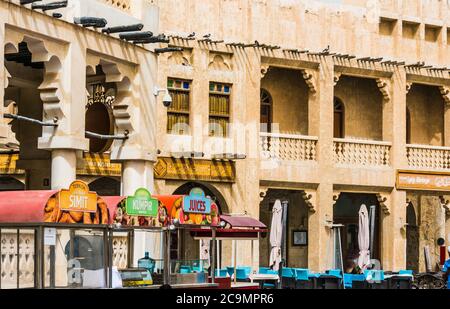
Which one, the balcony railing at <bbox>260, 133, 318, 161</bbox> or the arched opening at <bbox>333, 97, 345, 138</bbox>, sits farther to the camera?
the arched opening at <bbox>333, 97, 345, 138</bbox>

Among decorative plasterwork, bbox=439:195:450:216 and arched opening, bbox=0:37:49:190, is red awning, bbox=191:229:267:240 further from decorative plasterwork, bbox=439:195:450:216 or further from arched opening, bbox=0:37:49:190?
decorative plasterwork, bbox=439:195:450:216

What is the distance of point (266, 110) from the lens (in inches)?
1332

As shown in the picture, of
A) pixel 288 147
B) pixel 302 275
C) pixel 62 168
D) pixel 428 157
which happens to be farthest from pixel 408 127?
pixel 62 168

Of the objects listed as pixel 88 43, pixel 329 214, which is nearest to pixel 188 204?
pixel 88 43

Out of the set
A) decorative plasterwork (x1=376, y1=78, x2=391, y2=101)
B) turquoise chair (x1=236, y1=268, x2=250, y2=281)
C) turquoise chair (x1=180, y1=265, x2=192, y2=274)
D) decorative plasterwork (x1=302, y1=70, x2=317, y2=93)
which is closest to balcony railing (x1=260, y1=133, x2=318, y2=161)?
decorative plasterwork (x1=302, y1=70, x2=317, y2=93)

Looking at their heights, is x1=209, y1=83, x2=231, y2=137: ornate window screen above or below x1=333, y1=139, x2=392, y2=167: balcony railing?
above

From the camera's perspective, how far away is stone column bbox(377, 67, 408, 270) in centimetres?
3356

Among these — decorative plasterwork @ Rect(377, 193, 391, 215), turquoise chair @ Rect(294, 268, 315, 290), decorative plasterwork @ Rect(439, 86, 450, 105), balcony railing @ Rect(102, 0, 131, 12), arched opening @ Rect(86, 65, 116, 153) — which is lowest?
turquoise chair @ Rect(294, 268, 315, 290)

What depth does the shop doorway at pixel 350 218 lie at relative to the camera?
36438 mm

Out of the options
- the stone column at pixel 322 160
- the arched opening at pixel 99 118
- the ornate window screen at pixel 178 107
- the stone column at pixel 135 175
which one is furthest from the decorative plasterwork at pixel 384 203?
the stone column at pixel 135 175

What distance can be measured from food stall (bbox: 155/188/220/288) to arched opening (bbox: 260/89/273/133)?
15004 millimetres

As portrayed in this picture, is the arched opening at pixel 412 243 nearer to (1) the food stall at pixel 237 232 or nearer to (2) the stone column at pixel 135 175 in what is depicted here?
(1) the food stall at pixel 237 232

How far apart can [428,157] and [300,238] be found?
4.80 meters
